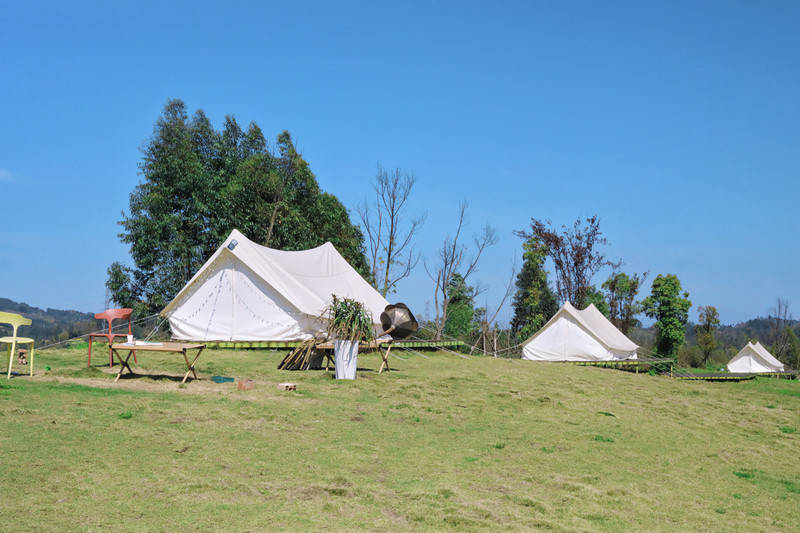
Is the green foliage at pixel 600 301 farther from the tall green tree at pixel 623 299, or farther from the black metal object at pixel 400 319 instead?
the black metal object at pixel 400 319

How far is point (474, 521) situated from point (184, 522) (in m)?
1.65

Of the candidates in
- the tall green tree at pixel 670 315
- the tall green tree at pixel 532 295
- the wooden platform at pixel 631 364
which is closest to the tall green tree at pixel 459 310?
the tall green tree at pixel 532 295

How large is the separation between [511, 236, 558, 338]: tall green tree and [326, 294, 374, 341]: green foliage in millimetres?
25362

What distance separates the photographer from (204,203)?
24750mm

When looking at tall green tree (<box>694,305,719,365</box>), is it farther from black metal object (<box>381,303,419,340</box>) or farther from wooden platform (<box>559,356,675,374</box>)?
black metal object (<box>381,303,419,340</box>)

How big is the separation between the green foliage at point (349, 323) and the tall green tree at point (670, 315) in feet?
Answer: 86.7

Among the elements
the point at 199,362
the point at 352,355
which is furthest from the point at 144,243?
the point at 352,355

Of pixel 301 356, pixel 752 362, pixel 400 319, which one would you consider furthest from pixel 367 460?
pixel 752 362

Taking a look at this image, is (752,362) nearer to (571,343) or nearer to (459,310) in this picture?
(571,343)

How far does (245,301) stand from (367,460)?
11464 millimetres

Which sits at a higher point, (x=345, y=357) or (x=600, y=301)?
(x=600, y=301)

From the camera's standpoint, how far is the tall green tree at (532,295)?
3456 cm

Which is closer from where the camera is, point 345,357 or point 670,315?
point 345,357

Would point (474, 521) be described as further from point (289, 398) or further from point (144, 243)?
point (144, 243)
